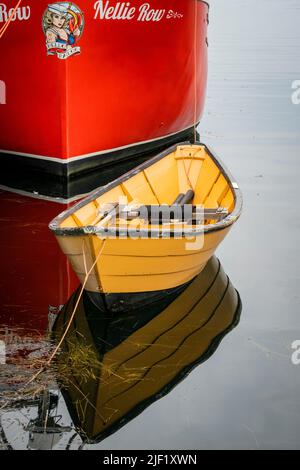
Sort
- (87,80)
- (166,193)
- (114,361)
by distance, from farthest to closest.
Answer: (87,80), (166,193), (114,361)

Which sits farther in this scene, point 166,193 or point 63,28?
point 63,28

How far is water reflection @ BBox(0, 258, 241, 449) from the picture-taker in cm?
543

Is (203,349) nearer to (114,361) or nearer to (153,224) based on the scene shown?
(114,361)

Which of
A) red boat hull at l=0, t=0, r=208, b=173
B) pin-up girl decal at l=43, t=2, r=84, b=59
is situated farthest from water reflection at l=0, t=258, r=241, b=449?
pin-up girl decal at l=43, t=2, r=84, b=59

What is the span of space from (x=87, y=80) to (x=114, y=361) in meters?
5.77

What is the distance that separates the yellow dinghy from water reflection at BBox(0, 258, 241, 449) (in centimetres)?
31

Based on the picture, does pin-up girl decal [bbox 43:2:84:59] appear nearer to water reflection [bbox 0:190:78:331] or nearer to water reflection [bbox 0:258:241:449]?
water reflection [bbox 0:190:78:331]

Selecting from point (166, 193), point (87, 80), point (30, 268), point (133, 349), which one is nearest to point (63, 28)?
point (87, 80)

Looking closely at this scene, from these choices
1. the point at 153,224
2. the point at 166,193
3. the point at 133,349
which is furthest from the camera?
the point at 166,193

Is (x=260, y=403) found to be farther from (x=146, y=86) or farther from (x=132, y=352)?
(x=146, y=86)

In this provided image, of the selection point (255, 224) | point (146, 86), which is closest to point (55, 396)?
point (255, 224)

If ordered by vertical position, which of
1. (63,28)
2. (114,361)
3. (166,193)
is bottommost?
(114,361)

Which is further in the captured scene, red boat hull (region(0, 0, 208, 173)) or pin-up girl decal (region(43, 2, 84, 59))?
red boat hull (region(0, 0, 208, 173))

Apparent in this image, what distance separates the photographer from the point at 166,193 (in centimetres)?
966
